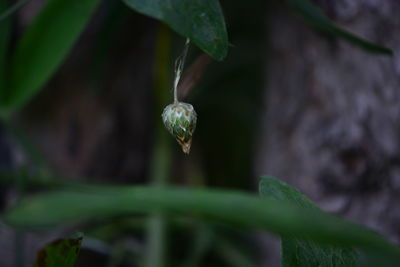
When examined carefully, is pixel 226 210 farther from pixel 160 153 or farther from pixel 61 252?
pixel 160 153

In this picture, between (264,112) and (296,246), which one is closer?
(296,246)

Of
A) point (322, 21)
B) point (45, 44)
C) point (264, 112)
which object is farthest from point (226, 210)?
point (264, 112)

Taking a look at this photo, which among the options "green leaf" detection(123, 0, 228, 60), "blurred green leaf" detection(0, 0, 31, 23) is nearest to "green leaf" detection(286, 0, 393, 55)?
"green leaf" detection(123, 0, 228, 60)

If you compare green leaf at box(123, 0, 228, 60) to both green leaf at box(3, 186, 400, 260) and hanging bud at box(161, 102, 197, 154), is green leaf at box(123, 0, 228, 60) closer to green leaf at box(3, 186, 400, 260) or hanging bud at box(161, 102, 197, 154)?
hanging bud at box(161, 102, 197, 154)

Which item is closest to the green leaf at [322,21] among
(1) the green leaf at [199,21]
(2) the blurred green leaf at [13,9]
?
(1) the green leaf at [199,21]

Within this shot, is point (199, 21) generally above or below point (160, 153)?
above
